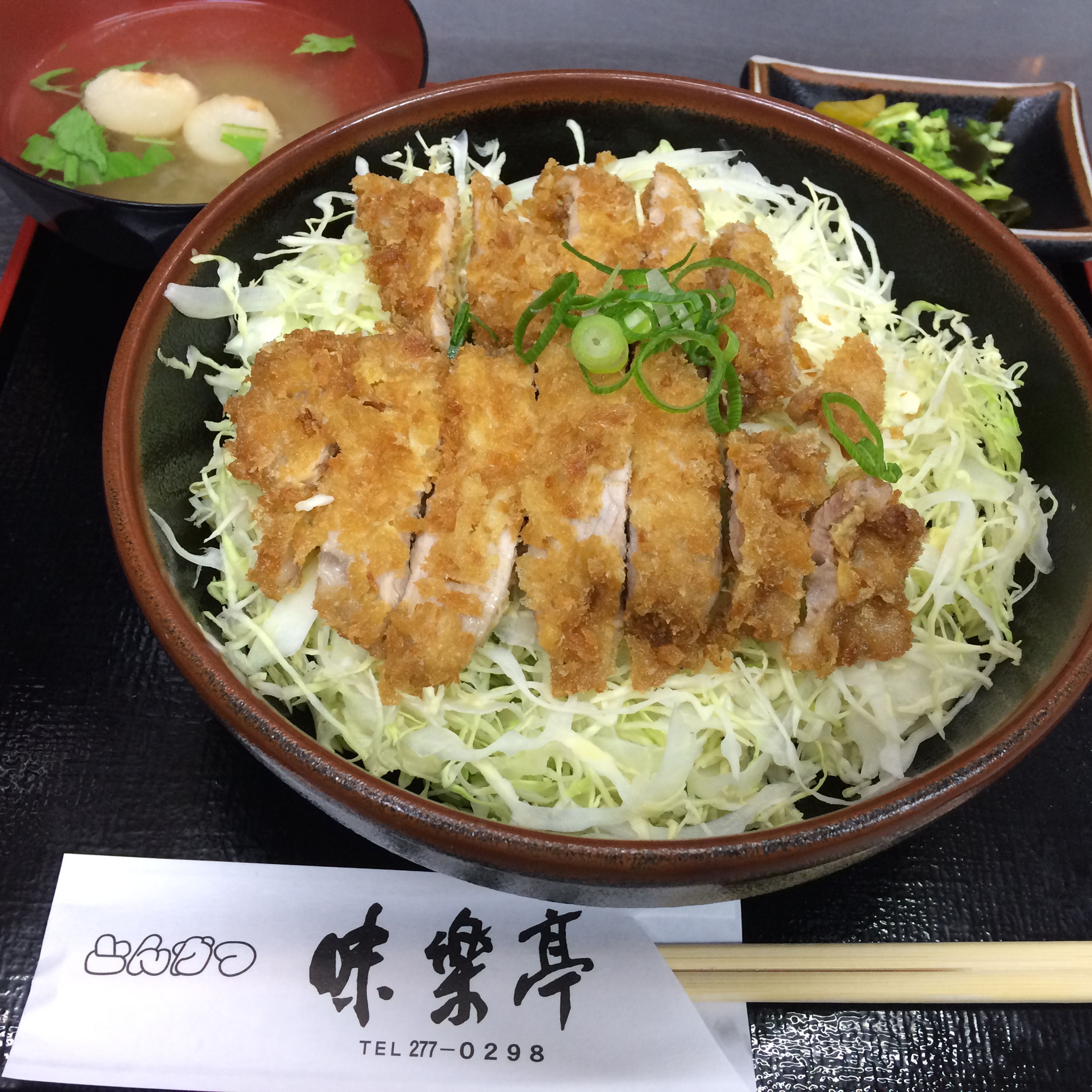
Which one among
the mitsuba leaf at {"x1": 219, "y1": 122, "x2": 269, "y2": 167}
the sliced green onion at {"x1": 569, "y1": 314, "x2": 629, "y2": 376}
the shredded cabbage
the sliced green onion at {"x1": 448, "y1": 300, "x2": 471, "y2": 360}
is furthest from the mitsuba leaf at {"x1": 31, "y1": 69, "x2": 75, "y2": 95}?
the sliced green onion at {"x1": 569, "y1": 314, "x2": 629, "y2": 376}

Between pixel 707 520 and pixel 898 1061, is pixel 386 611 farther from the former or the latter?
pixel 898 1061

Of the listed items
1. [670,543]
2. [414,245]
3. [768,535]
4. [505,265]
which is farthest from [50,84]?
[768,535]

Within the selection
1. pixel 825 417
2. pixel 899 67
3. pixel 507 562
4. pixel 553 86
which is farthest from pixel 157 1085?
pixel 899 67


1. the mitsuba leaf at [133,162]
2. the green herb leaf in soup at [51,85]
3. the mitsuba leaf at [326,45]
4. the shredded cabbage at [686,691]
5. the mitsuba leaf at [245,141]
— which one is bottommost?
the shredded cabbage at [686,691]

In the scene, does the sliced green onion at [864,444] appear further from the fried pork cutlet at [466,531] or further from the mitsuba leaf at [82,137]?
the mitsuba leaf at [82,137]

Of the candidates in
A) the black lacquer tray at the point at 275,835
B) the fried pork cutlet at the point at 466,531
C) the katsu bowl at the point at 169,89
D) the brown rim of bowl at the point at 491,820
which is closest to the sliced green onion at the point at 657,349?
the fried pork cutlet at the point at 466,531

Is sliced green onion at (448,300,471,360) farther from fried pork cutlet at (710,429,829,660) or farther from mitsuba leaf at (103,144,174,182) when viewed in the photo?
mitsuba leaf at (103,144,174,182)

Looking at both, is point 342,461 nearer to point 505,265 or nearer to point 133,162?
point 505,265
